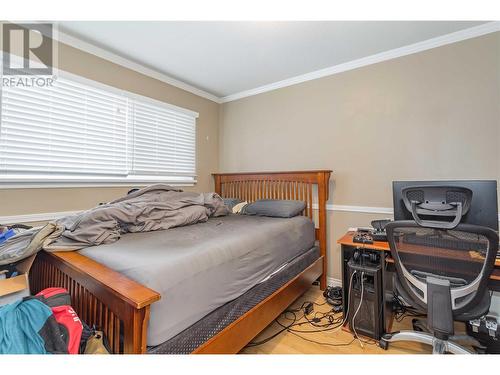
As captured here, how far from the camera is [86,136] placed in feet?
7.57

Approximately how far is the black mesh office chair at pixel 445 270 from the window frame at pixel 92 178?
98.9 inches

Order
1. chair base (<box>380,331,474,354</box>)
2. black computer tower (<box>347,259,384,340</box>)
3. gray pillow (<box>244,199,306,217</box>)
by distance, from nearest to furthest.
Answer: chair base (<box>380,331,474,354</box>)
black computer tower (<box>347,259,384,340</box>)
gray pillow (<box>244,199,306,217</box>)

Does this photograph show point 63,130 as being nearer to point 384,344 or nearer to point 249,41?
point 249,41

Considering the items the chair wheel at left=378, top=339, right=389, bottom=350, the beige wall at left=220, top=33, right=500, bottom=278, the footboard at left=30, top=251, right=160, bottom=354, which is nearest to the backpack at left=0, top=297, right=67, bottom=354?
the footboard at left=30, top=251, right=160, bottom=354

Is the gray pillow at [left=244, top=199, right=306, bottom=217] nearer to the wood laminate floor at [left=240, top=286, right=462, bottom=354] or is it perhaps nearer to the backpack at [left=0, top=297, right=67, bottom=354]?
the wood laminate floor at [left=240, top=286, right=462, bottom=354]

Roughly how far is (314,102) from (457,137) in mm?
1412

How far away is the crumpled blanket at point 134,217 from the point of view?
1.47 m

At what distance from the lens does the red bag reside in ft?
3.26

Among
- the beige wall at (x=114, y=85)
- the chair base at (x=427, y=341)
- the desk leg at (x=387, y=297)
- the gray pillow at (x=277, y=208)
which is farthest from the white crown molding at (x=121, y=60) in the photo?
the chair base at (x=427, y=341)

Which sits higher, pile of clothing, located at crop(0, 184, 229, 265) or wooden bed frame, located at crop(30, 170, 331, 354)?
pile of clothing, located at crop(0, 184, 229, 265)

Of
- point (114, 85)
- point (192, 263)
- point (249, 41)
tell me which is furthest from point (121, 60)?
point (192, 263)

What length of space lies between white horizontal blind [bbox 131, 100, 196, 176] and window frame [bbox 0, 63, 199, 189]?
6 cm

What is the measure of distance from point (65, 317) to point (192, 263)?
581 millimetres

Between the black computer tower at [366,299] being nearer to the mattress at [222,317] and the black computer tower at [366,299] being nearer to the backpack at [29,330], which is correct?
the mattress at [222,317]
